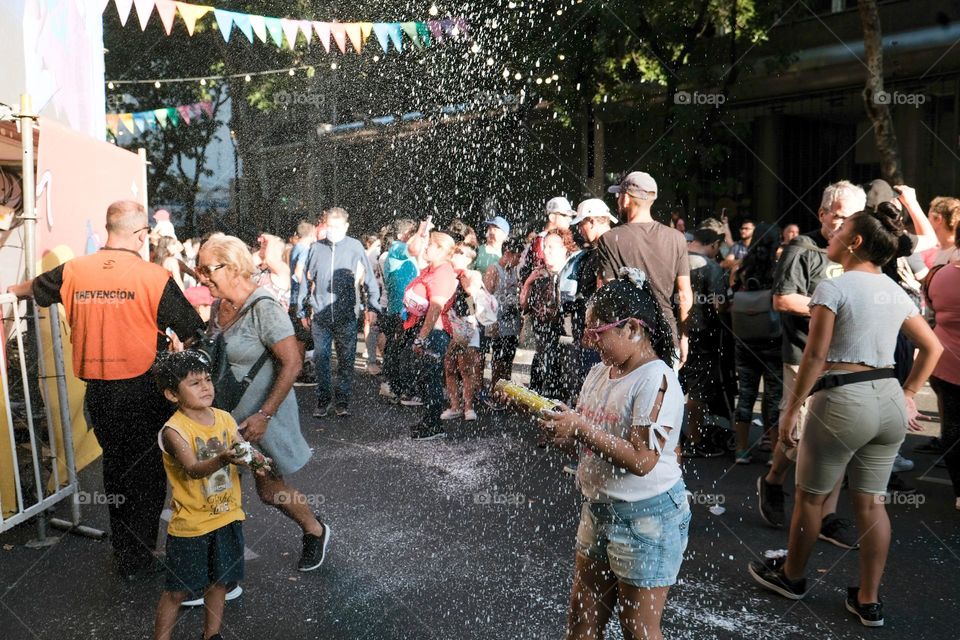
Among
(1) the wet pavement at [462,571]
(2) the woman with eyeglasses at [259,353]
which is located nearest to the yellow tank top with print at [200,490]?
(2) the woman with eyeglasses at [259,353]

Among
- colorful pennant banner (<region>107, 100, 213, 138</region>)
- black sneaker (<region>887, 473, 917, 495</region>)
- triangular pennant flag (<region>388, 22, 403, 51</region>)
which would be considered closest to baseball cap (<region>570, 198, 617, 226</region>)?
black sneaker (<region>887, 473, 917, 495</region>)

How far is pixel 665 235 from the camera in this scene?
5297 millimetres

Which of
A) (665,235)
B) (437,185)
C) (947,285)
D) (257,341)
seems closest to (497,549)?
(257,341)

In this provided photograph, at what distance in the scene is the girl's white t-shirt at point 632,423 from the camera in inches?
100

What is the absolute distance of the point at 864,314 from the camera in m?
3.65

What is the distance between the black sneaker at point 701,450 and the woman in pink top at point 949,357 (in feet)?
5.78

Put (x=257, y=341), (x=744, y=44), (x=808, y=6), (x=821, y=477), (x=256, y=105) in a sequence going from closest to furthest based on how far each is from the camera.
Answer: (x=821, y=477)
(x=257, y=341)
(x=744, y=44)
(x=808, y=6)
(x=256, y=105)

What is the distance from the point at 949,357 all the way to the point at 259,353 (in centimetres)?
409

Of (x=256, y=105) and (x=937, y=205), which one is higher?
(x=256, y=105)

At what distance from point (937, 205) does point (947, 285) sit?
1035 mm

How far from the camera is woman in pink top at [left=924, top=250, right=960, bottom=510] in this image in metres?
5.14

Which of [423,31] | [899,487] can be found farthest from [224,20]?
[899,487]

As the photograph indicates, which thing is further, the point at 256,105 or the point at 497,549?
the point at 256,105

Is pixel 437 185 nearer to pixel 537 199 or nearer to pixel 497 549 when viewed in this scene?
pixel 537 199
